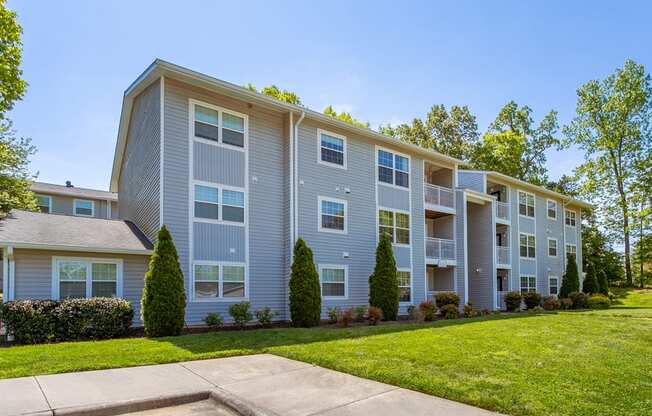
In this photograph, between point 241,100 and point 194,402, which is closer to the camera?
point 194,402

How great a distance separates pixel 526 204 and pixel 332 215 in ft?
52.5

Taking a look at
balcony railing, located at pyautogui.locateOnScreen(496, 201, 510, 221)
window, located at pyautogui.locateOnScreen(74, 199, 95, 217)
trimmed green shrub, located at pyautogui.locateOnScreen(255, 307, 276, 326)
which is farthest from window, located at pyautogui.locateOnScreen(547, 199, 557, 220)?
window, located at pyautogui.locateOnScreen(74, 199, 95, 217)

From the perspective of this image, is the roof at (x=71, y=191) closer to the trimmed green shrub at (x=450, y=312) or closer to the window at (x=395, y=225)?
the window at (x=395, y=225)

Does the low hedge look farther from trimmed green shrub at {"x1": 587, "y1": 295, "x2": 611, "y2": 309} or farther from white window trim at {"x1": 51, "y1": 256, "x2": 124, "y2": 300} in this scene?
trimmed green shrub at {"x1": 587, "y1": 295, "x2": 611, "y2": 309}

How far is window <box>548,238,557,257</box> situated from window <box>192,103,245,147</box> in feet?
75.4

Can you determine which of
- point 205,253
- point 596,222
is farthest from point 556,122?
point 205,253

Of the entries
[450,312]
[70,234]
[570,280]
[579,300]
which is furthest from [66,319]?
[570,280]

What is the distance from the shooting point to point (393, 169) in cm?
1970

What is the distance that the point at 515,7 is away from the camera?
45.4 ft

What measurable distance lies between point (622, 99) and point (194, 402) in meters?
39.1

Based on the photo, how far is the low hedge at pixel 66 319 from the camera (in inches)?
408

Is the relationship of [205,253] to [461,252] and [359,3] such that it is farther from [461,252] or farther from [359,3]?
[461,252]

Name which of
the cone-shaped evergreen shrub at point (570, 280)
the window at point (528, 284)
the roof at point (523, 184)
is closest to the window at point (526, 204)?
the roof at point (523, 184)

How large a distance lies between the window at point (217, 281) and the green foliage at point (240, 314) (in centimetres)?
60
